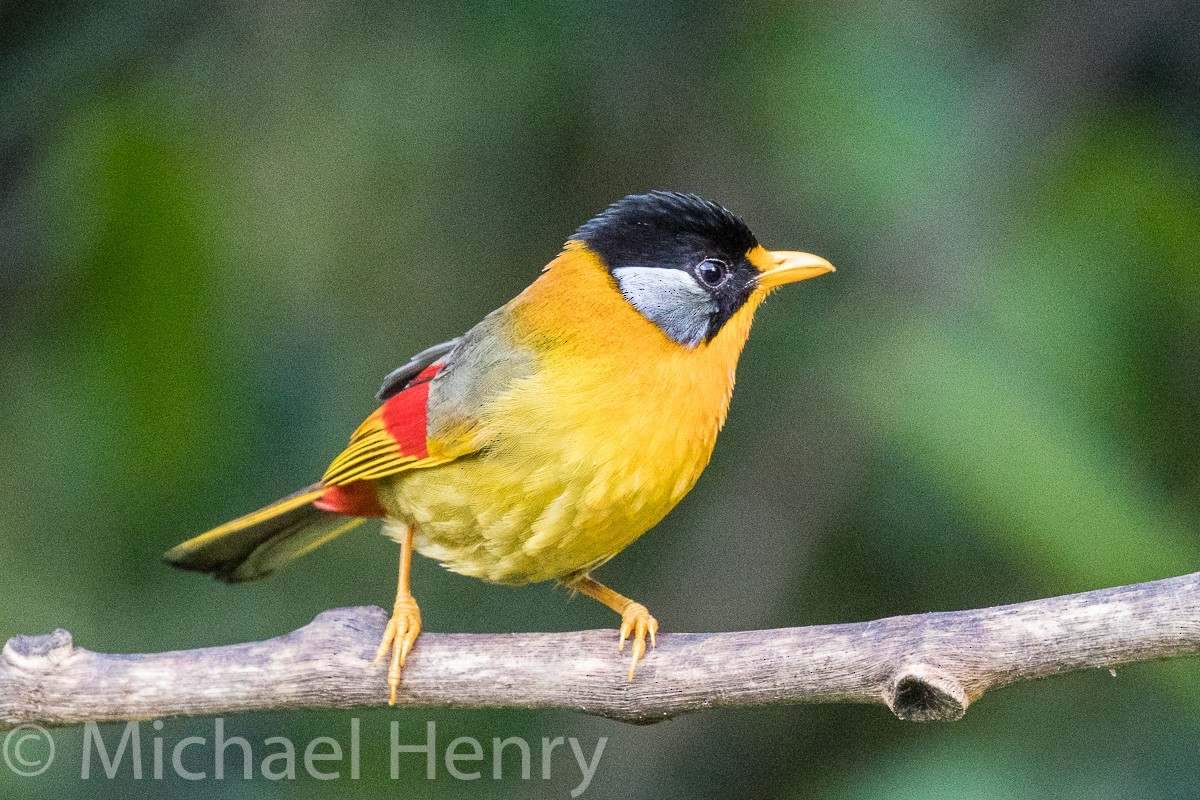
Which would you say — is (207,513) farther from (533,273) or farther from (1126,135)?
(1126,135)

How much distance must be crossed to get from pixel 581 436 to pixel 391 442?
562 mm

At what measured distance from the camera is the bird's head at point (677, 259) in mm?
3016

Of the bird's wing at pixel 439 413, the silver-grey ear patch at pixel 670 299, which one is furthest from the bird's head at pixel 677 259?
the bird's wing at pixel 439 413

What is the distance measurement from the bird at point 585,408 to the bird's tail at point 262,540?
280 mm

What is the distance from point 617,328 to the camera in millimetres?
3004

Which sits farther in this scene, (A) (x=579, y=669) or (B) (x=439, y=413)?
(B) (x=439, y=413)

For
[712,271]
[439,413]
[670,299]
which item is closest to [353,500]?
[439,413]

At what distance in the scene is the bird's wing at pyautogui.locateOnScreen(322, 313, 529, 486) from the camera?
9.95ft

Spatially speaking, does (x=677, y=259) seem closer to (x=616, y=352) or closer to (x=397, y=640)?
(x=616, y=352)

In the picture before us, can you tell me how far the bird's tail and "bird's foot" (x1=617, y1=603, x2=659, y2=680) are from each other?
3.03ft

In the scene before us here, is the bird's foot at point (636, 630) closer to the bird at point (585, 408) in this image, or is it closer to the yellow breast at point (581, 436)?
the bird at point (585, 408)

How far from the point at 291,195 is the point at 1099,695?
9.23 feet

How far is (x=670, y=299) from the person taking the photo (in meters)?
3.03

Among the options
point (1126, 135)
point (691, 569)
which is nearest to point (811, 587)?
point (691, 569)
